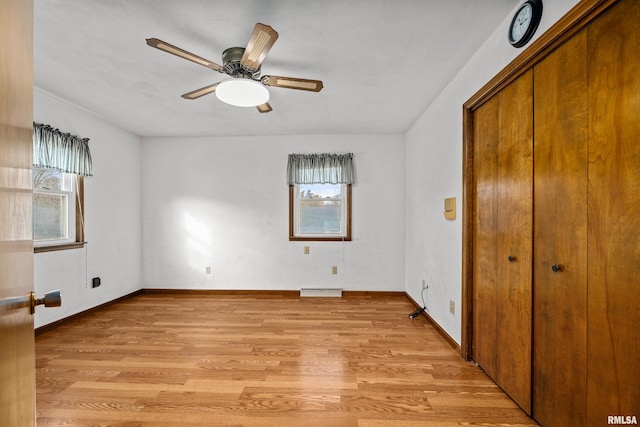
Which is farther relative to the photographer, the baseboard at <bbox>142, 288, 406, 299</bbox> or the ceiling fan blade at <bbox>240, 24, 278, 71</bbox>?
the baseboard at <bbox>142, 288, 406, 299</bbox>

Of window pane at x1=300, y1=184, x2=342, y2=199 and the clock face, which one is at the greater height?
the clock face

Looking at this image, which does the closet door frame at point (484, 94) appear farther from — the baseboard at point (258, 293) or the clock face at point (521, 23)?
the baseboard at point (258, 293)

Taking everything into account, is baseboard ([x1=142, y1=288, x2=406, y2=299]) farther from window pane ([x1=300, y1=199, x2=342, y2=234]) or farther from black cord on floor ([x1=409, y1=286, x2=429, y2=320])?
window pane ([x1=300, y1=199, x2=342, y2=234])

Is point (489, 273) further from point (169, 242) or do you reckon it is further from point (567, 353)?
point (169, 242)

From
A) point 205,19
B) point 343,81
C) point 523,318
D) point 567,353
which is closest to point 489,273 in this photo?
point 523,318

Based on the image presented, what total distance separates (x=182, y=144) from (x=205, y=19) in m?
3.02

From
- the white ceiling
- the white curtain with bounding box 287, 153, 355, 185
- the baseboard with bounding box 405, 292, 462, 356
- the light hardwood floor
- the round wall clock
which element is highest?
the white ceiling

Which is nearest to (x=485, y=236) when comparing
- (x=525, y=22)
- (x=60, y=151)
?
(x=525, y=22)

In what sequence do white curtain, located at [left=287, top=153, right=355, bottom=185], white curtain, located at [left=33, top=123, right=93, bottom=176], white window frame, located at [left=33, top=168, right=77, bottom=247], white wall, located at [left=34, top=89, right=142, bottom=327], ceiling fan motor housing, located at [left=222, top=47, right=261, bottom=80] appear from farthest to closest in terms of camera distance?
white curtain, located at [left=287, top=153, right=355, bottom=185]
white window frame, located at [left=33, top=168, right=77, bottom=247]
white wall, located at [left=34, top=89, right=142, bottom=327]
white curtain, located at [left=33, top=123, right=93, bottom=176]
ceiling fan motor housing, located at [left=222, top=47, right=261, bottom=80]

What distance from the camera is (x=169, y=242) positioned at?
451cm

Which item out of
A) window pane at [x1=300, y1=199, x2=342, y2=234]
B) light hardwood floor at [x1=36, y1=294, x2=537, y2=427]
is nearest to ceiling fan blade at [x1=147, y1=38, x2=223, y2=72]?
light hardwood floor at [x1=36, y1=294, x2=537, y2=427]

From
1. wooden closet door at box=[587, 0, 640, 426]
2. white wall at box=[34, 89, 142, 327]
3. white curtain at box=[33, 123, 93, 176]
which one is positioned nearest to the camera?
wooden closet door at box=[587, 0, 640, 426]

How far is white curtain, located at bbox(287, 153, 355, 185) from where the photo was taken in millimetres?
4273

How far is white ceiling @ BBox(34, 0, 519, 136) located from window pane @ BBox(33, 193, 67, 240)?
44.2 inches
